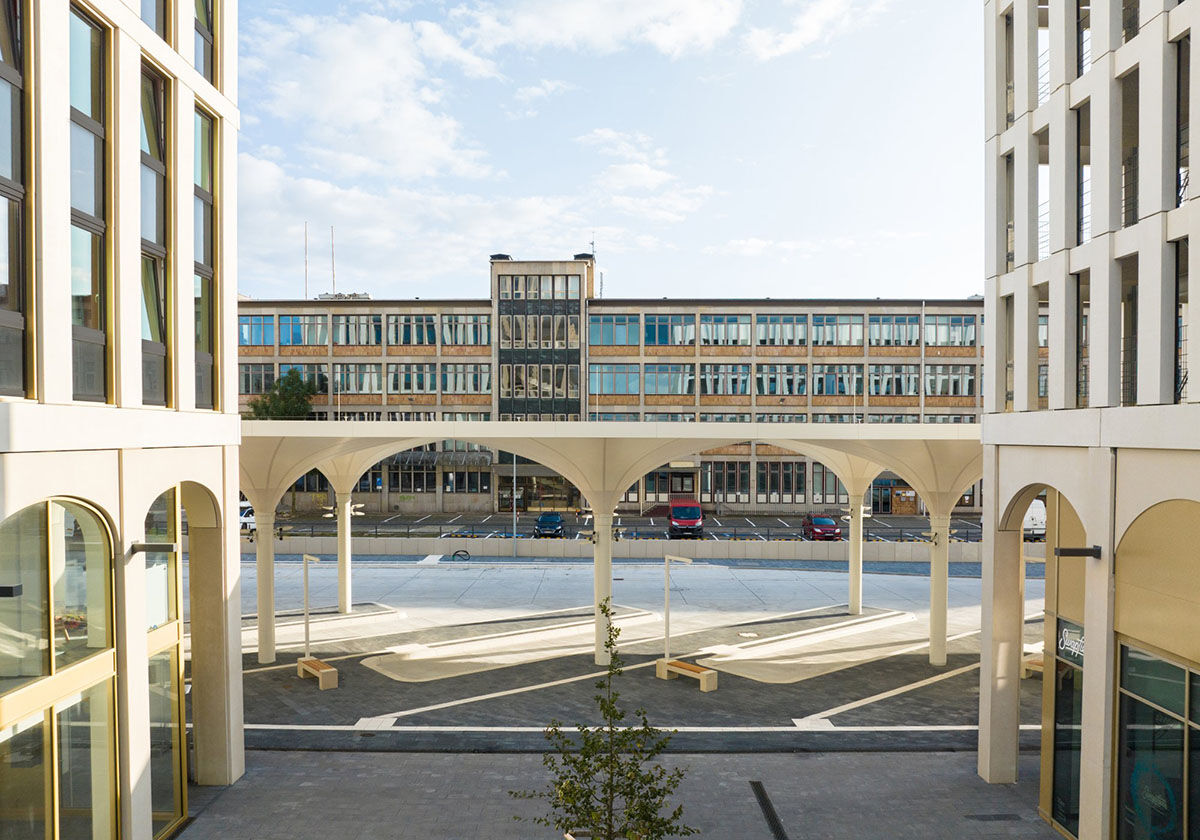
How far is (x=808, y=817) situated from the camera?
12.8 metres

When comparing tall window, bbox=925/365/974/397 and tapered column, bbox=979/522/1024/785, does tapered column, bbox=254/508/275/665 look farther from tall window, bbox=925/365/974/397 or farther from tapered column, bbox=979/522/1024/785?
tall window, bbox=925/365/974/397

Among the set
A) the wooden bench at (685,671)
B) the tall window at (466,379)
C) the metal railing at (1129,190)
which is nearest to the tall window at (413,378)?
the tall window at (466,379)

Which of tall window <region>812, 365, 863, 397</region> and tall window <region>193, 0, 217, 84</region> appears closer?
tall window <region>193, 0, 217, 84</region>

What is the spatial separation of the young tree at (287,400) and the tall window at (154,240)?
49.0 meters

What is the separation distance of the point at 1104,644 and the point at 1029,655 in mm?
12000

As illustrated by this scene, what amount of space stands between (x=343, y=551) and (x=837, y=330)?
43.2 metres

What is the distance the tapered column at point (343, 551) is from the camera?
27.6m

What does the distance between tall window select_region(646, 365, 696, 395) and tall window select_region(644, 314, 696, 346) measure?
6.22 ft

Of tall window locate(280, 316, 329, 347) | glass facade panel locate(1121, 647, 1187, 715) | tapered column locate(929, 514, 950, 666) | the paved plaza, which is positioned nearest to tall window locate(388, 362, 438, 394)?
tall window locate(280, 316, 329, 347)

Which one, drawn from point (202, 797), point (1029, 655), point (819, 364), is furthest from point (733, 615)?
point (819, 364)

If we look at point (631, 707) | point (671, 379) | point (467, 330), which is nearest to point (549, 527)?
point (671, 379)

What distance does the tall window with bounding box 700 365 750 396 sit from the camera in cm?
6047

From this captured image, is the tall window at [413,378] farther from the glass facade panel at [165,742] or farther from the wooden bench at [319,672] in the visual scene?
the glass facade panel at [165,742]

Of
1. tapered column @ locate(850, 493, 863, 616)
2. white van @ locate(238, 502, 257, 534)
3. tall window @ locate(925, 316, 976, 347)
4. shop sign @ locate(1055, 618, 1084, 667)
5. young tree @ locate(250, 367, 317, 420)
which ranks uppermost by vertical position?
tall window @ locate(925, 316, 976, 347)
